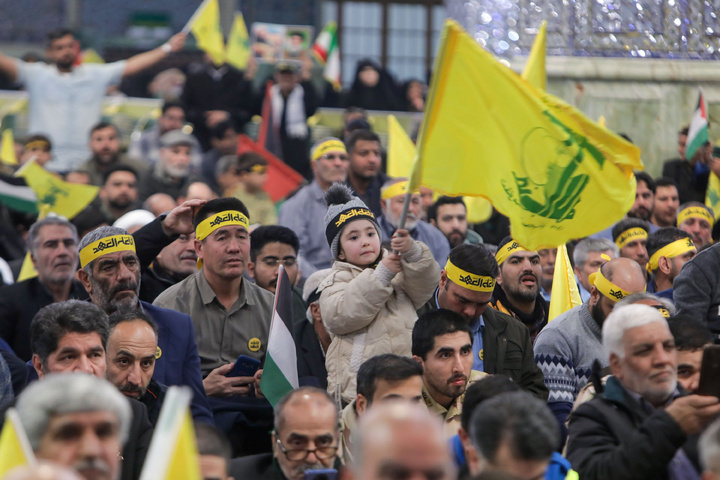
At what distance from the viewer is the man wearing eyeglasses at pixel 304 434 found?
5.40 metres

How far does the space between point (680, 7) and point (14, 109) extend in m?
9.52

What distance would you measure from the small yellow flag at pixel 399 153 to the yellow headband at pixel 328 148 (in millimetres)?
956

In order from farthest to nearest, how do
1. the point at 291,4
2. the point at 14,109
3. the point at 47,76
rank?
1. the point at 291,4
2. the point at 14,109
3. the point at 47,76

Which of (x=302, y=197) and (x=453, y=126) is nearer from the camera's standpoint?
(x=453, y=126)

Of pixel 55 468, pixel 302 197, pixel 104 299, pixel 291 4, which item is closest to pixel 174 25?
pixel 291 4

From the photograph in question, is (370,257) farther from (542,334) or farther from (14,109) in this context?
(14,109)

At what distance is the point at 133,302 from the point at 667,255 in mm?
4108

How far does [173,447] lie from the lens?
373 cm

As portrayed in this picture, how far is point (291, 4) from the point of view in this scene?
24.9 meters

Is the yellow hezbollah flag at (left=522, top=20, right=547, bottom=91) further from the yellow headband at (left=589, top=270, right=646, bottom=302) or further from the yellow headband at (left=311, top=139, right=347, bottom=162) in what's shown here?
the yellow headband at (left=589, top=270, right=646, bottom=302)

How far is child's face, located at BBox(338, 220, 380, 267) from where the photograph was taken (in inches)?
275

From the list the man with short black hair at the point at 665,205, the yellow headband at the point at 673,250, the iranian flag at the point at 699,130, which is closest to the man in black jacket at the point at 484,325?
the yellow headband at the point at 673,250

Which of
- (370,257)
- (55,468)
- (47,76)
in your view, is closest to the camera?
(55,468)

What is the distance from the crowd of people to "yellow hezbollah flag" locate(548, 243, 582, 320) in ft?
0.52
